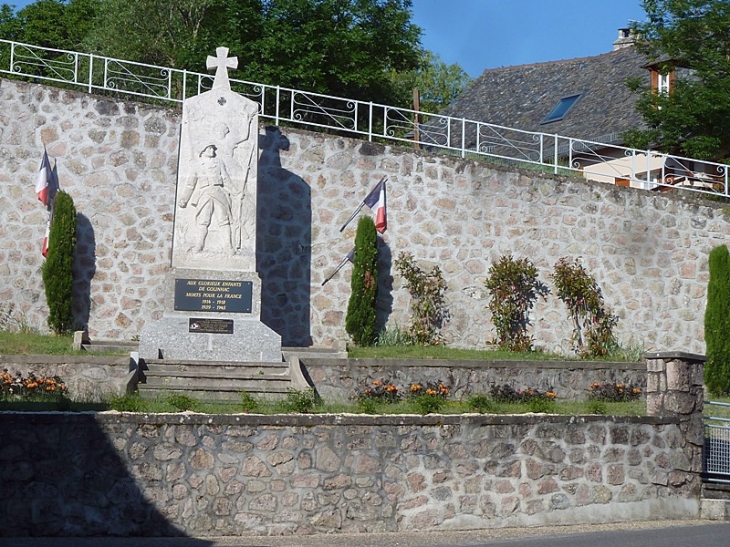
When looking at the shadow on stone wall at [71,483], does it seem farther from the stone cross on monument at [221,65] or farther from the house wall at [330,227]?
the house wall at [330,227]

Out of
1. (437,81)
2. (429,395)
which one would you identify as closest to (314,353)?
(429,395)

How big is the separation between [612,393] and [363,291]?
4.75 metres

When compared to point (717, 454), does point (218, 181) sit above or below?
above

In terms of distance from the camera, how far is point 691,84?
27.6m

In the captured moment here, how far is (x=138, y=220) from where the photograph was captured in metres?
20.0

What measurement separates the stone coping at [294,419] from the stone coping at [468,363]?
4945mm

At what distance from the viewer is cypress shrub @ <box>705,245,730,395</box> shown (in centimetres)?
2161

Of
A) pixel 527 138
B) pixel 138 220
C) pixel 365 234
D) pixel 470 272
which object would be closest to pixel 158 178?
pixel 138 220

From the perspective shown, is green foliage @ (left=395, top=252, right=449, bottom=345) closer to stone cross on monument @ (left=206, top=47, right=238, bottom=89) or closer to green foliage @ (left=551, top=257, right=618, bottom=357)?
green foliage @ (left=551, top=257, right=618, bottom=357)

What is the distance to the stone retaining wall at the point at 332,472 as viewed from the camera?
10547 millimetres

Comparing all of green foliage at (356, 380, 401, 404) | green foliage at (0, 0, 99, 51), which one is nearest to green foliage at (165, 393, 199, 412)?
green foliage at (356, 380, 401, 404)

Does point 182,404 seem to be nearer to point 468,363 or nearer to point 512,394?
point 512,394

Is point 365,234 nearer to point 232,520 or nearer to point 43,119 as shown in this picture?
point 43,119

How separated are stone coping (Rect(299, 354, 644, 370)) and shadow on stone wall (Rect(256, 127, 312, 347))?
333 centimetres
